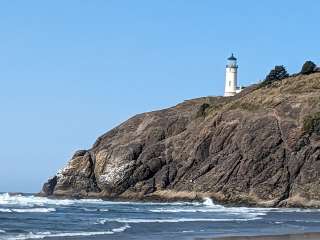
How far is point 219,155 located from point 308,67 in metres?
29.6

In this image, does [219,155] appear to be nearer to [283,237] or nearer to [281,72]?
[281,72]

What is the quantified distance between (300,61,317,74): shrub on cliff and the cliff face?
449 cm

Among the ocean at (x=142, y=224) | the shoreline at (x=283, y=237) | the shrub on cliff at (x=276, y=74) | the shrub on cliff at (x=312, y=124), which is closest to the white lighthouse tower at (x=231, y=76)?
the shrub on cliff at (x=276, y=74)

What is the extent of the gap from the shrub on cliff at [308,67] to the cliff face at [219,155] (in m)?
4.49

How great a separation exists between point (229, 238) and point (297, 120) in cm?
4822

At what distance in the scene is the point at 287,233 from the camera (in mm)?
40906

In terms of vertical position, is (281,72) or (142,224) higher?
(281,72)

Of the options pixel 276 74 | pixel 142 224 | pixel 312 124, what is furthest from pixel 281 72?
pixel 142 224

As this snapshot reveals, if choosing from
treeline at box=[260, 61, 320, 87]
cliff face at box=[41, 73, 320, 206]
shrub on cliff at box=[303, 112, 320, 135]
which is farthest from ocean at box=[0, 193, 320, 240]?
treeline at box=[260, 61, 320, 87]

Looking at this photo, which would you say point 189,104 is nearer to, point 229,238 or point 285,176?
point 285,176

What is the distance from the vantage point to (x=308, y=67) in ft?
346

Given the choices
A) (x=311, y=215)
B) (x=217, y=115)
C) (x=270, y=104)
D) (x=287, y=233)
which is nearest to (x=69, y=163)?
(x=217, y=115)

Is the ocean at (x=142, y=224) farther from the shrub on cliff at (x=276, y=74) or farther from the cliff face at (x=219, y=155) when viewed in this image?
the shrub on cliff at (x=276, y=74)

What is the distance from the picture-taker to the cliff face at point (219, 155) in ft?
252
